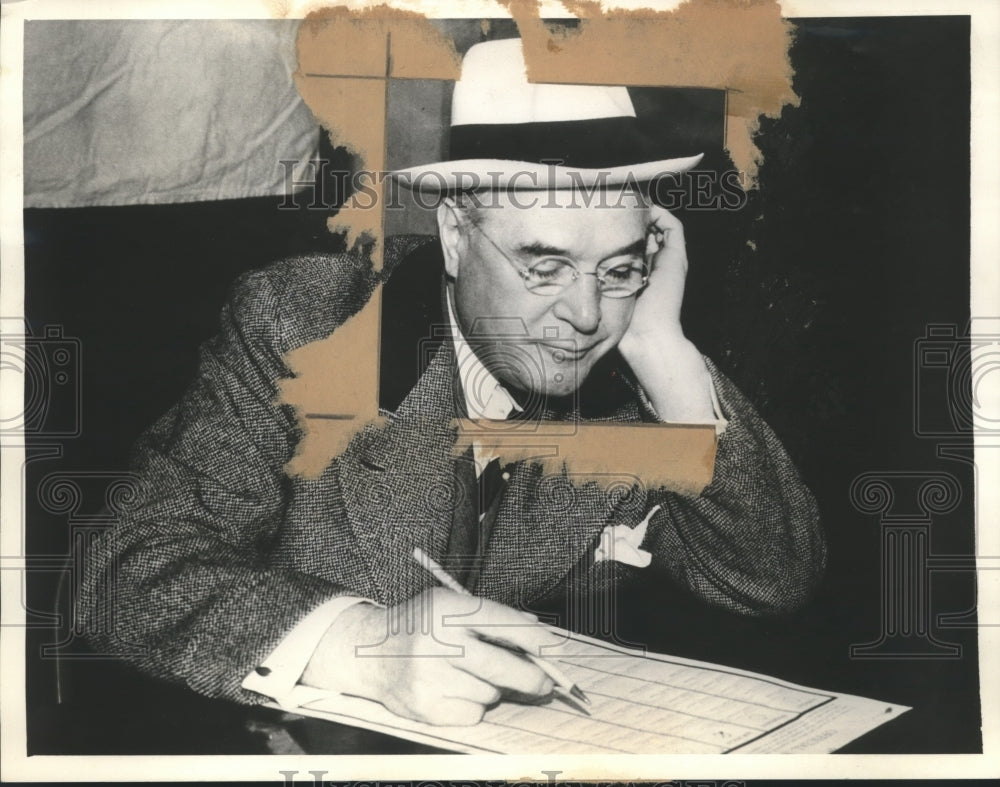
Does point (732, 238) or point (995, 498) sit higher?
point (732, 238)

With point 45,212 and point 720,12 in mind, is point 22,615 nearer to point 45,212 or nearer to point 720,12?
point 45,212

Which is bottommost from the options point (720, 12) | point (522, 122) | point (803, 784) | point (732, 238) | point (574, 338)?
point (803, 784)

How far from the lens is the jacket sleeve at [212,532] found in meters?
1.95

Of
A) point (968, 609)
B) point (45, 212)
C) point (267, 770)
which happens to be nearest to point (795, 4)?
point (968, 609)

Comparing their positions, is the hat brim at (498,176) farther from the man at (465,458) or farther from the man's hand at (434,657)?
the man's hand at (434,657)

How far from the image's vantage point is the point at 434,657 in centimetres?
198

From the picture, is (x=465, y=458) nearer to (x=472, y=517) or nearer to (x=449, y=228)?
(x=472, y=517)

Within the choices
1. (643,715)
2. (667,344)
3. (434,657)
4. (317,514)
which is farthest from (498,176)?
(643,715)

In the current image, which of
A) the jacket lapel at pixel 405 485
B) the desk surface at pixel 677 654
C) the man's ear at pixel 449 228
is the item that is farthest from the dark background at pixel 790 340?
the jacket lapel at pixel 405 485

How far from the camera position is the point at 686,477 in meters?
2.02

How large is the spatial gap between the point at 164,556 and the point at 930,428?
1.64 metres

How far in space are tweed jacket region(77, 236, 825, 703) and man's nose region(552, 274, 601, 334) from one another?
8.7 inches

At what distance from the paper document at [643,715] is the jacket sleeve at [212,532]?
9.0 inches

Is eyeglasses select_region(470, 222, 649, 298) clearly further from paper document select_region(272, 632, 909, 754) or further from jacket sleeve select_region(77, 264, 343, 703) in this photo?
paper document select_region(272, 632, 909, 754)
